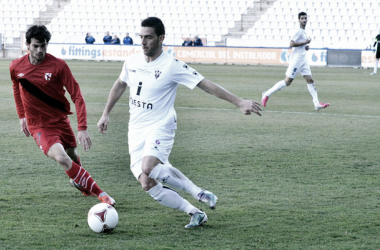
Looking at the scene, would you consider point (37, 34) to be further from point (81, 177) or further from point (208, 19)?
point (208, 19)

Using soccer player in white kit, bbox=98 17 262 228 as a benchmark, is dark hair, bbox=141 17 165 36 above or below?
above

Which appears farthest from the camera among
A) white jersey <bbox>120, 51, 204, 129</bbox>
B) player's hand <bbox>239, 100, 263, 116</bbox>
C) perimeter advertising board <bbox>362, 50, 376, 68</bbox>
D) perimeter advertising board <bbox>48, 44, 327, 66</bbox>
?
perimeter advertising board <bbox>48, 44, 327, 66</bbox>

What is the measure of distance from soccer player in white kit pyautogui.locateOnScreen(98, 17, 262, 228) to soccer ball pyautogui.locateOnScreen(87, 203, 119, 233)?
13.2 inches

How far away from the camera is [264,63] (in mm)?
33375

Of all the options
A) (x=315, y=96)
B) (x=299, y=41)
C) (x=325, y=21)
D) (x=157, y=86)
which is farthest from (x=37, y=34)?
(x=325, y=21)

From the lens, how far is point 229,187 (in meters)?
6.22

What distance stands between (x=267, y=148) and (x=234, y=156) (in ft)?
2.69

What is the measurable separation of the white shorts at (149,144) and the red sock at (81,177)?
Result: 2.16 ft

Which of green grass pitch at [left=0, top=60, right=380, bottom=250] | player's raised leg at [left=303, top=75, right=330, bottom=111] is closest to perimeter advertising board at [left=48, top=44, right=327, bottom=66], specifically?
player's raised leg at [left=303, top=75, right=330, bottom=111]

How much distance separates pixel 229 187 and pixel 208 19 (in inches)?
1379

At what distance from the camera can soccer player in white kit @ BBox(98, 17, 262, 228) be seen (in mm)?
4734

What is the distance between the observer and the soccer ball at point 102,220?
458 centimetres

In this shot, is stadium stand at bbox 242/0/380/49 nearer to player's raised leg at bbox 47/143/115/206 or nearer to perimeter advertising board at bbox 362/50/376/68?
perimeter advertising board at bbox 362/50/376/68

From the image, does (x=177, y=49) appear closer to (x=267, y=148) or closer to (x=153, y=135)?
(x=267, y=148)
